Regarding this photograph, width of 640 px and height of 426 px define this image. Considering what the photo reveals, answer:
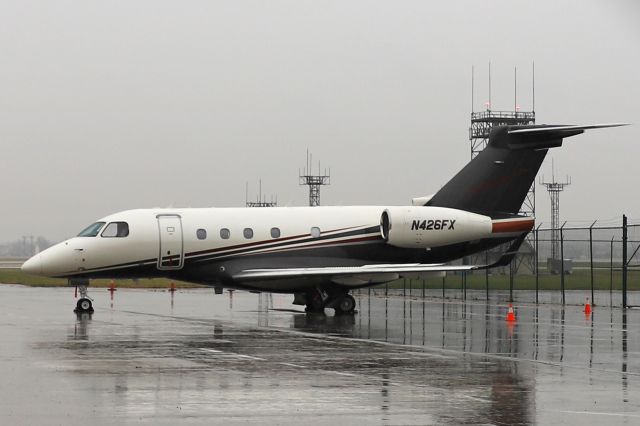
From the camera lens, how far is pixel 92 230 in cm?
2919

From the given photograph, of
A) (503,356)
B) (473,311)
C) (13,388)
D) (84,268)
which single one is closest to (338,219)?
(473,311)

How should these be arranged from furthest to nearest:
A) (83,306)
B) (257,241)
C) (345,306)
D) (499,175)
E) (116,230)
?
(499,175) < (257,241) < (345,306) < (116,230) < (83,306)

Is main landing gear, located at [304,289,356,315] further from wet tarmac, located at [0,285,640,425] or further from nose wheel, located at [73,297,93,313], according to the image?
nose wheel, located at [73,297,93,313]

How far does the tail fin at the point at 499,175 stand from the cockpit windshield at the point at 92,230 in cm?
989

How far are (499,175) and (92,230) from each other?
11880 millimetres

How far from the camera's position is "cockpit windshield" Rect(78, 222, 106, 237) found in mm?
29062

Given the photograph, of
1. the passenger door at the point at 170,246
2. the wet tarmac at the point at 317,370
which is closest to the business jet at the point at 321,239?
the passenger door at the point at 170,246

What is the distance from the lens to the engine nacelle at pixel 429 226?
29.6 m

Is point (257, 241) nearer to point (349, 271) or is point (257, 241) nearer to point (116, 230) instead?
point (349, 271)

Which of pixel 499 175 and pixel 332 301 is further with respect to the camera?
pixel 499 175

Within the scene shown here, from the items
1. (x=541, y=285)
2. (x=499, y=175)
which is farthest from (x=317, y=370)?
(x=541, y=285)

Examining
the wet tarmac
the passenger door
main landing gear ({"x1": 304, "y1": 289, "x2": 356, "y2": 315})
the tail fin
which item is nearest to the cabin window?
the passenger door

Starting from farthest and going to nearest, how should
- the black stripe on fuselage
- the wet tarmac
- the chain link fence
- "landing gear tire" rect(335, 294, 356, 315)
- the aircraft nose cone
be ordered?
the chain link fence
"landing gear tire" rect(335, 294, 356, 315)
the black stripe on fuselage
the aircraft nose cone
the wet tarmac

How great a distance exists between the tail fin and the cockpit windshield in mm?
9895
